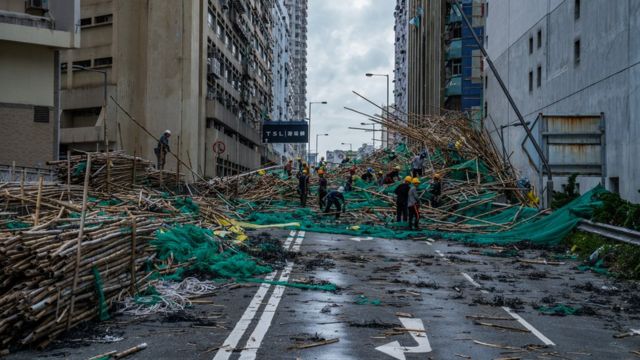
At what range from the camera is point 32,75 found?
108 ft

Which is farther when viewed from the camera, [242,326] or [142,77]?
[142,77]

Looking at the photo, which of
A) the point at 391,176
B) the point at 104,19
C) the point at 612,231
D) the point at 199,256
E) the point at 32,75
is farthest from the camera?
the point at 104,19

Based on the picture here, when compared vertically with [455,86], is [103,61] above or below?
below

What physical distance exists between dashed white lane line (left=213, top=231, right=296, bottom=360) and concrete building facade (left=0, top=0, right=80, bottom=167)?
2287cm

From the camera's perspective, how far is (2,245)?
28.1 feet

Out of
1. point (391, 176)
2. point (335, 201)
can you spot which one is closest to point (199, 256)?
point (335, 201)

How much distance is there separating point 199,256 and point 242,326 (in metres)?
4.98

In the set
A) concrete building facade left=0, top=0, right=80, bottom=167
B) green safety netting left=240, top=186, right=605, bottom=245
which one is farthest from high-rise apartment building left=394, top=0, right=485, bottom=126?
concrete building facade left=0, top=0, right=80, bottom=167

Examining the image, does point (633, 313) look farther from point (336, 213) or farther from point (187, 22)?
point (187, 22)

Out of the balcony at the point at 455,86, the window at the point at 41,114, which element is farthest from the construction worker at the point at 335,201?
the balcony at the point at 455,86

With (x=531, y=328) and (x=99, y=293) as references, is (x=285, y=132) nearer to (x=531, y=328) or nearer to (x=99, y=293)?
(x=99, y=293)

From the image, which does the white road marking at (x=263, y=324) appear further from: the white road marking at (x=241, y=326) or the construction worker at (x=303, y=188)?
the construction worker at (x=303, y=188)

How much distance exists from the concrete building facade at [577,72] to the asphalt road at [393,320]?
987cm

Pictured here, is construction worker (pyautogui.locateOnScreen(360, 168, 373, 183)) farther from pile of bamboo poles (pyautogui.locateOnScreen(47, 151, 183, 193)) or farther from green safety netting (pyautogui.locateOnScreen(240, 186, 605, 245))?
pile of bamboo poles (pyautogui.locateOnScreen(47, 151, 183, 193))
